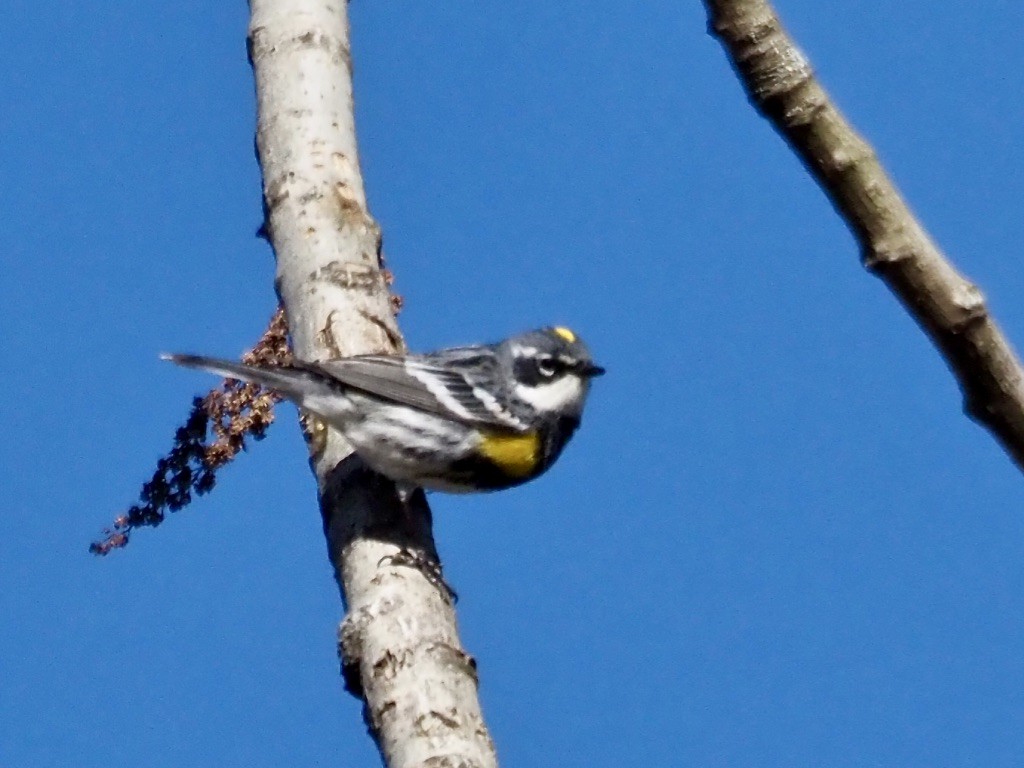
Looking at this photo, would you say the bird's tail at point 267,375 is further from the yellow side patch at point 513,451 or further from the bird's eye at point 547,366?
the bird's eye at point 547,366

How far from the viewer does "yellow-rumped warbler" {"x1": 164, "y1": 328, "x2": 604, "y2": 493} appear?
5.19m

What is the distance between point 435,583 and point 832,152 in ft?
7.65

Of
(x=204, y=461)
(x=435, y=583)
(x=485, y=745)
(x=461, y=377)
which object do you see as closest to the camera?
(x=485, y=745)

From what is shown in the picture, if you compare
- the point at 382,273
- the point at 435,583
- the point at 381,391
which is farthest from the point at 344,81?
the point at 435,583

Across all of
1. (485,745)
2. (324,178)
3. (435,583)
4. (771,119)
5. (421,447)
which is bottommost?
(485,745)

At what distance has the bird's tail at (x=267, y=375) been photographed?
17.0ft

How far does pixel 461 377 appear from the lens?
235 inches

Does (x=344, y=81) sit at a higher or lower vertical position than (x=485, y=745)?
higher

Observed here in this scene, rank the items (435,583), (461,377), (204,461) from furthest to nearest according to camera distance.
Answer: (461,377) → (204,461) → (435,583)

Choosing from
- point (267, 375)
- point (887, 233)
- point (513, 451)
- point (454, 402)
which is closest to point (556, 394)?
point (513, 451)

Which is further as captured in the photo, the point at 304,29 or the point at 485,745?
the point at 304,29

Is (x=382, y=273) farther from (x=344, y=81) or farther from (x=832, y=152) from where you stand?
(x=832, y=152)

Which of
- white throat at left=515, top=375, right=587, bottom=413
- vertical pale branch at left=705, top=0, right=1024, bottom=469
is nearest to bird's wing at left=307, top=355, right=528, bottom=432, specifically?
white throat at left=515, top=375, right=587, bottom=413

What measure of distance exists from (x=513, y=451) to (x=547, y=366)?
0.43 metres
